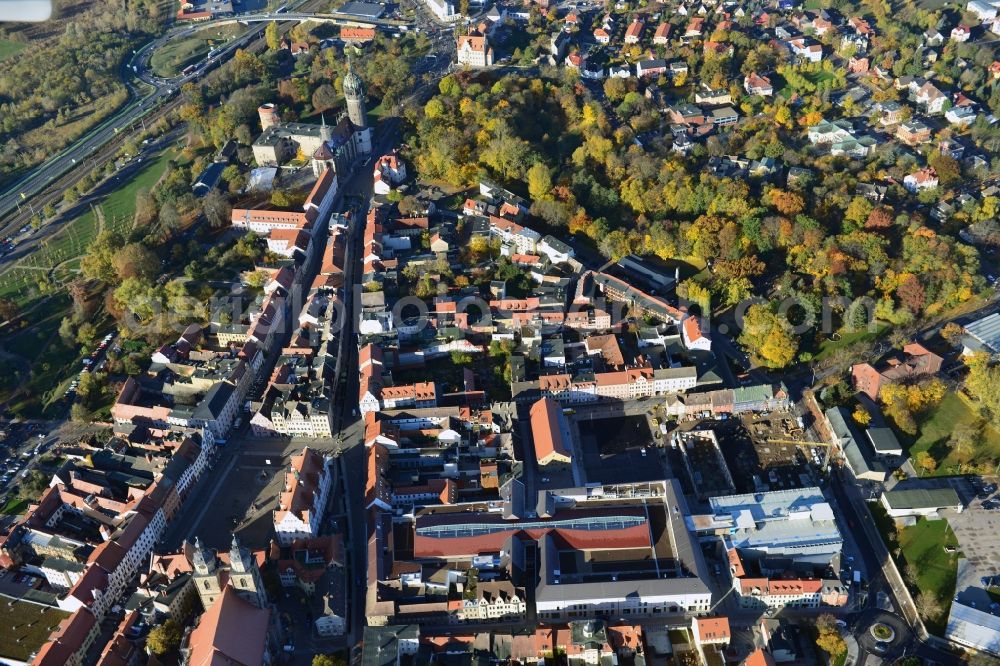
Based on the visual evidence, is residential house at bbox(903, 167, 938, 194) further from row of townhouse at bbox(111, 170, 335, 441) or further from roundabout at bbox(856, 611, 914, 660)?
row of townhouse at bbox(111, 170, 335, 441)

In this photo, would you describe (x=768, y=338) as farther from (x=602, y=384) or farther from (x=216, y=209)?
(x=216, y=209)

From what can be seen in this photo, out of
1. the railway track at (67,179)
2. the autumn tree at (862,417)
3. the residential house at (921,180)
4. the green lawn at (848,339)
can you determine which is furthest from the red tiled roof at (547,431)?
the railway track at (67,179)

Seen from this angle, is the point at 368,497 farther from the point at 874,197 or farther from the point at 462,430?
the point at 874,197

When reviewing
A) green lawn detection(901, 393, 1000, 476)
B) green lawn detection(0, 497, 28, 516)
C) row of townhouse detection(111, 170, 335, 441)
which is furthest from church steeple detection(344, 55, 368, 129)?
green lawn detection(901, 393, 1000, 476)

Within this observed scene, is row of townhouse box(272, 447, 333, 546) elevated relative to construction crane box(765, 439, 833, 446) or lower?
lower

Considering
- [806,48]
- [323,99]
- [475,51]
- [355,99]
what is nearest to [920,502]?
[355,99]

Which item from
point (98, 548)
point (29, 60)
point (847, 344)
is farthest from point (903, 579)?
point (29, 60)

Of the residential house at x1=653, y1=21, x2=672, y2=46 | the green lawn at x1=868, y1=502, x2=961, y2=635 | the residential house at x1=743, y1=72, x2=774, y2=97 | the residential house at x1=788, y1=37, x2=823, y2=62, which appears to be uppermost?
the residential house at x1=653, y1=21, x2=672, y2=46

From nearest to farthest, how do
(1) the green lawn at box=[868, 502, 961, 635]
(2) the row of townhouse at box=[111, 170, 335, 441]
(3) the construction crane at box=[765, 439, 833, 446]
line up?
1. (1) the green lawn at box=[868, 502, 961, 635]
2. (3) the construction crane at box=[765, 439, 833, 446]
3. (2) the row of townhouse at box=[111, 170, 335, 441]
